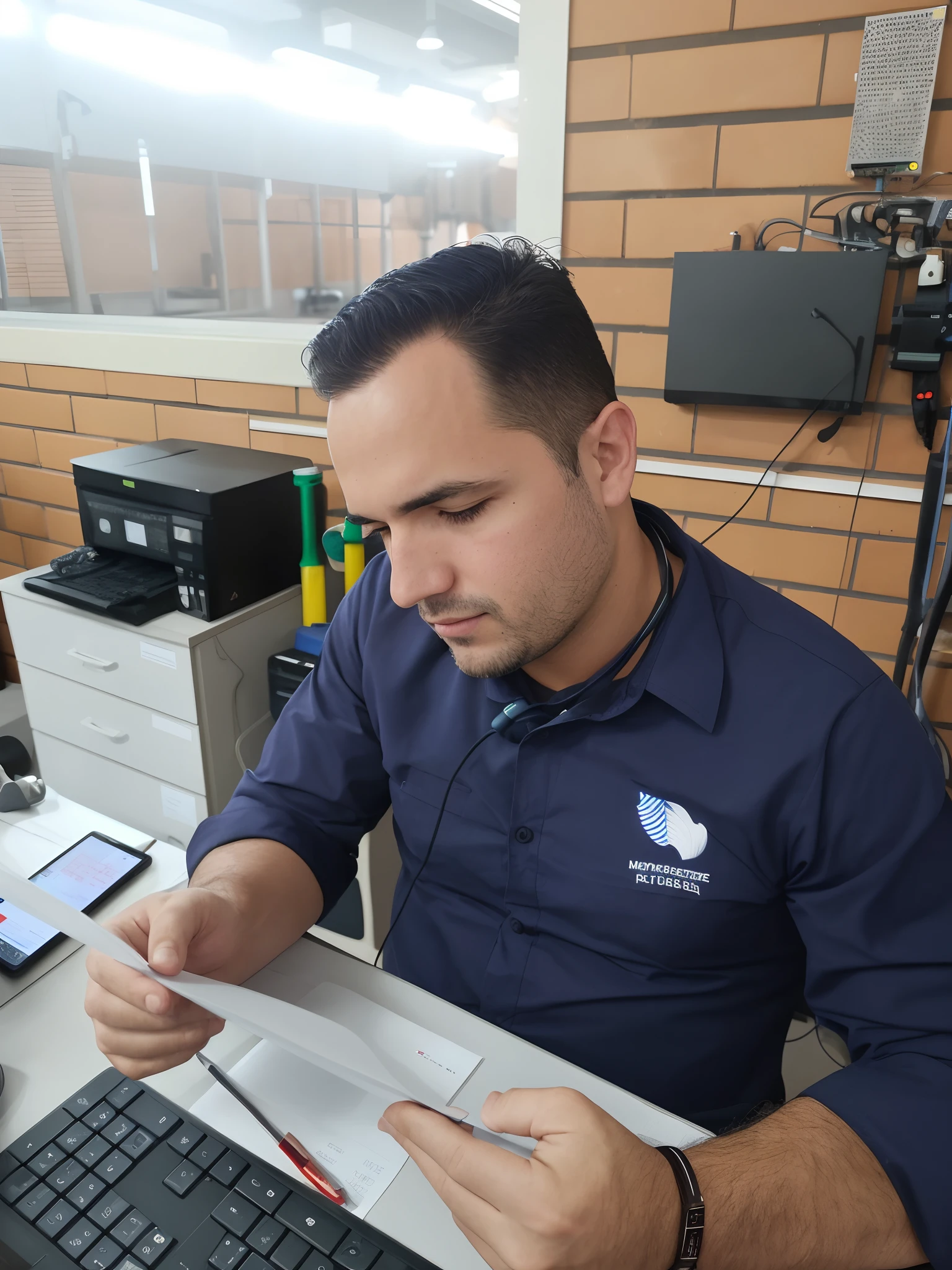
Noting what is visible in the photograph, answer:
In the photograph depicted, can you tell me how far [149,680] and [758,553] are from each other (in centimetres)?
134

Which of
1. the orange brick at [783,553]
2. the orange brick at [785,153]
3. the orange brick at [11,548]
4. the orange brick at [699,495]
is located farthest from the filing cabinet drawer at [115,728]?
the orange brick at [785,153]

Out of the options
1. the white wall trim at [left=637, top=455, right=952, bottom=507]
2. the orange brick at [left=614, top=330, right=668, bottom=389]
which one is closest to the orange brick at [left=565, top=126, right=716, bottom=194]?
the orange brick at [left=614, top=330, right=668, bottom=389]

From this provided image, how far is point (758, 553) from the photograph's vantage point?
1686 millimetres

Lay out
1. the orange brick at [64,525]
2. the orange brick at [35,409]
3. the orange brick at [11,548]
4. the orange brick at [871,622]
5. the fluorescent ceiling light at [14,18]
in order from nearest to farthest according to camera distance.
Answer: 1. the orange brick at [871,622]
2. the fluorescent ceiling light at [14,18]
3. the orange brick at [35,409]
4. the orange brick at [64,525]
5. the orange brick at [11,548]

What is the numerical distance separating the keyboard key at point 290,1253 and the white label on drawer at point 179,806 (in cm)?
143

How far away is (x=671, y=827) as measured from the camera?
893 millimetres

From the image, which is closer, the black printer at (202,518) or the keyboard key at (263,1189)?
the keyboard key at (263,1189)

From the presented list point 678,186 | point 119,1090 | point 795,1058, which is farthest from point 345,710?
point 795,1058

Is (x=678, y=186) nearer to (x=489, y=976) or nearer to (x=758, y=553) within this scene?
(x=758, y=553)

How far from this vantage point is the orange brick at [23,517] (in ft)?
8.99

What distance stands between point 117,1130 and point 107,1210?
7 cm

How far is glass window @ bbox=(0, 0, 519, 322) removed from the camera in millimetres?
1947

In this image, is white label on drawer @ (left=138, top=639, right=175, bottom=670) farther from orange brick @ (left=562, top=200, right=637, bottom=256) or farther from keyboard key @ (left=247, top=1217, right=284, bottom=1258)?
keyboard key @ (left=247, top=1217, right=284, bottom=1258)

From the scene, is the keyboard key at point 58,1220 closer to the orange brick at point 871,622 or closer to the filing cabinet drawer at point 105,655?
the filing cabinet drawer at point 105,655
